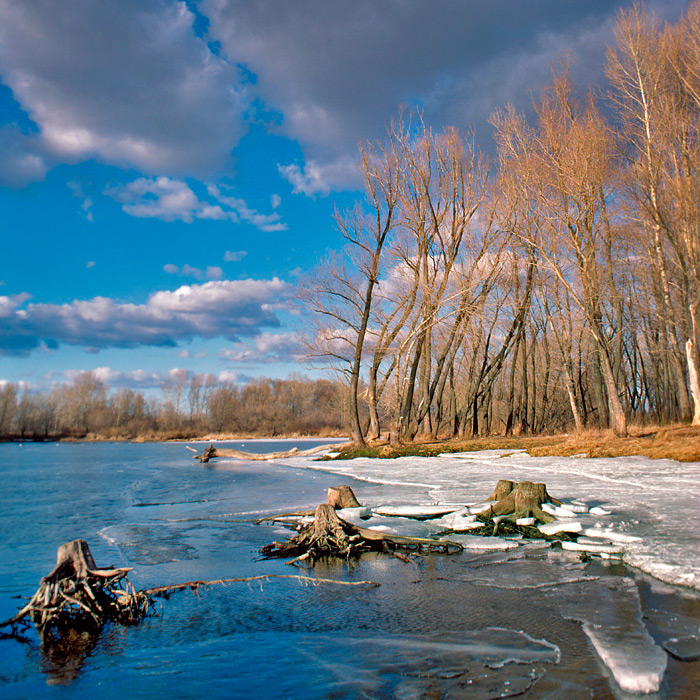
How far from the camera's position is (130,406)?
93250 millimetres

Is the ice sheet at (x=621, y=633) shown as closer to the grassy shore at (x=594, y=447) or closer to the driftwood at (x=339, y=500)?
the driftwood at (x=339, y=500)

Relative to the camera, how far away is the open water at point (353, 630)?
304cm

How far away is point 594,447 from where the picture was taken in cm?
Answer: 1597

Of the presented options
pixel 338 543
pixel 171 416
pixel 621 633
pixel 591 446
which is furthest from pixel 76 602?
pixel 171 416

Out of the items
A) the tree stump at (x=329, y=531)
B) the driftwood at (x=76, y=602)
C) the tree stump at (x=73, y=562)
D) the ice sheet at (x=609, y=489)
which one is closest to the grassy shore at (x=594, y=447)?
the ice sheet at (x=609, y=489)

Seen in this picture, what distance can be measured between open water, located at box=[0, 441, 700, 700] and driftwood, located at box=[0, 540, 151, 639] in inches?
6.7

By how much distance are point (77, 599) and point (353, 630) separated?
220cm

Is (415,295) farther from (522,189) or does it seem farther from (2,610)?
(2,610)

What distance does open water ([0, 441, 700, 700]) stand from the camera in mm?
3041

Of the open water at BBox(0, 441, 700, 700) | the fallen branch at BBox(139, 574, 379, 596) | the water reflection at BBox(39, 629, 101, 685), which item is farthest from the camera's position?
the fallen branch at BBox(139, 574, 379, 596)

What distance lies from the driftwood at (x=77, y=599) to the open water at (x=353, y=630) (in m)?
0.17

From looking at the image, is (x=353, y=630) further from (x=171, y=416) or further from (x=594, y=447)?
(x=171, y=416)

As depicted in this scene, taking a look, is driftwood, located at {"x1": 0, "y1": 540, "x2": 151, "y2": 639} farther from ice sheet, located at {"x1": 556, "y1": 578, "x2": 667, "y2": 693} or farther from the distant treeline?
the distant treeline

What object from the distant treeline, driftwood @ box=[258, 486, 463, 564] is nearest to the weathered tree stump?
driftwood @ box=[258, 486, 463, 564]
